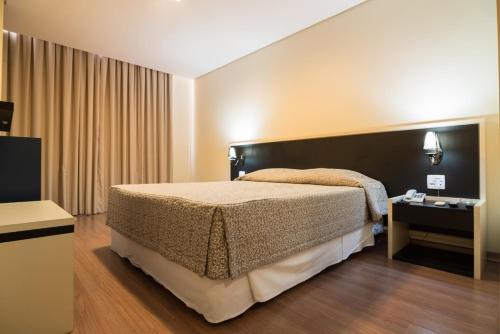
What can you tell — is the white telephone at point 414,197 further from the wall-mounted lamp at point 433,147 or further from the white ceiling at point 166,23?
the white ceiling at point 166,23

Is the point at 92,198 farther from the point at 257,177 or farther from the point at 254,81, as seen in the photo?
the point at 254,81

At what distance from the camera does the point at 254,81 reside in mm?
3855

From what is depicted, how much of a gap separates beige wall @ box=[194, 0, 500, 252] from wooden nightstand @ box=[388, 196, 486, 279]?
288 mm

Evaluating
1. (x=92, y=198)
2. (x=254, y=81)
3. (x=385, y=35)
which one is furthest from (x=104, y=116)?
A: (x=385, y=35)

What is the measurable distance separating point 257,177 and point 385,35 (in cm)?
192

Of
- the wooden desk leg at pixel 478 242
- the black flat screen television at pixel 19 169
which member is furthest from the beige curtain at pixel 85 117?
the wooden desk leg at pixel 478 242

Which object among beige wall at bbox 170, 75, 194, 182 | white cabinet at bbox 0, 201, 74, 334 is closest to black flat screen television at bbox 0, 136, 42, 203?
white cabinet at bbox 0, 201, 74, 334

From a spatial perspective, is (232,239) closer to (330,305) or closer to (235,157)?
(330,305)

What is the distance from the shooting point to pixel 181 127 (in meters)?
5.01

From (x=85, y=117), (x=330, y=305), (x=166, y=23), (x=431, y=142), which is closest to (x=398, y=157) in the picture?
(x=431, y=142)

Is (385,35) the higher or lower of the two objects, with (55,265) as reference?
higher

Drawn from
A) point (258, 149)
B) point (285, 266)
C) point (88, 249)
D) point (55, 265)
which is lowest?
point (88, 249)

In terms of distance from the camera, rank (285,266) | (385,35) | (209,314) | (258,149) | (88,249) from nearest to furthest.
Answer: (209,314), (285,266), (88,249), (385,35), (258,149)

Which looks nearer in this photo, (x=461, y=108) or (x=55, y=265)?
(x=55, y=265)
